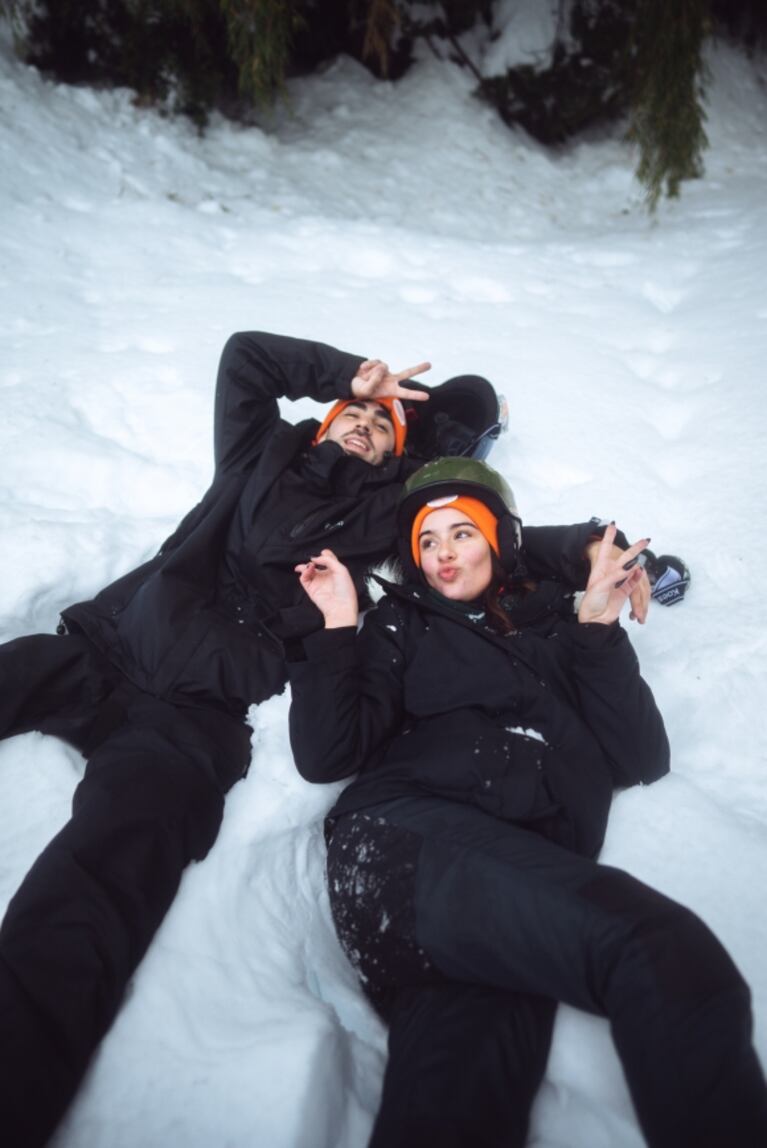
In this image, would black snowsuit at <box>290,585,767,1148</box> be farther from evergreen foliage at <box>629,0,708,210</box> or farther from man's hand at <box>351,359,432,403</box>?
evergreen foliage at <box>629,0,708,210</box>

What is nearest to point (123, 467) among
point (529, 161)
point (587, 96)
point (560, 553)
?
point (560, 553)

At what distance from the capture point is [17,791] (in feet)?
5.57

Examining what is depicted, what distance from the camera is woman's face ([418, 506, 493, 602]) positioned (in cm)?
188

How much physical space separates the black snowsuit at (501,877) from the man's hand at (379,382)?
35.3 inches

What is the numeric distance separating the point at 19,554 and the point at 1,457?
695 millimetres

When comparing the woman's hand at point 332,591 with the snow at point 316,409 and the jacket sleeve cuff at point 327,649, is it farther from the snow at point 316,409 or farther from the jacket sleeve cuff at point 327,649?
the snow at point 316,409

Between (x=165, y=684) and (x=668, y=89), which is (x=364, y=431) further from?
(x=668, y=89)

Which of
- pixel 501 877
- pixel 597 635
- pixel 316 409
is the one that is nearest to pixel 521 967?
pixel 501 877

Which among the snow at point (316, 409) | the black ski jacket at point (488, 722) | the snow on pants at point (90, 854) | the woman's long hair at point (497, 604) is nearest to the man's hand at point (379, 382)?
the snow at point (316, 409)

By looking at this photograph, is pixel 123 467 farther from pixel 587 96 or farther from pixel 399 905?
pixel 587 96

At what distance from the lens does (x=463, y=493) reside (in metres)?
2.00

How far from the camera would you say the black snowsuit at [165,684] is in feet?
3.94

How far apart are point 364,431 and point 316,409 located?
0.83 metres

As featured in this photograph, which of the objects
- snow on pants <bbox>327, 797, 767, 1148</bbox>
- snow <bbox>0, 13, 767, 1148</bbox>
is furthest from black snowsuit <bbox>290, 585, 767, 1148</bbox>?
snow <bbox>0, 13, 767, 1148</bbox>
